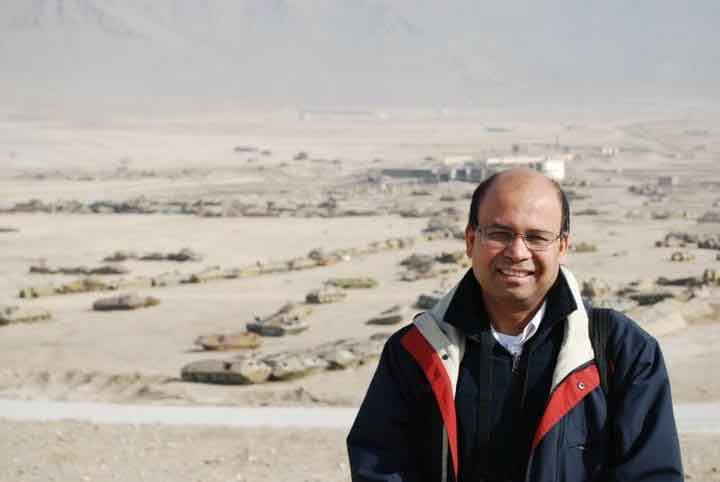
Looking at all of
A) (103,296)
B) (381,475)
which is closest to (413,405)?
(381,475)

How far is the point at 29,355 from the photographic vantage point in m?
22.2

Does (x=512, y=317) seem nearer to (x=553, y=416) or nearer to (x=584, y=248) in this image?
(x=553, y=416)

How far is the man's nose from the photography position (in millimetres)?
4215

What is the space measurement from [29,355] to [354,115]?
172041 mm

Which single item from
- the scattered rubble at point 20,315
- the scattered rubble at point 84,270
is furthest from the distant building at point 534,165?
the scattered rubble at point 20,315

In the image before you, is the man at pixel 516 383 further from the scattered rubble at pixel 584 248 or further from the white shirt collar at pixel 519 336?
the scattered rubble at pixel 584 248

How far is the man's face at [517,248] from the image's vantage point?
4.22m

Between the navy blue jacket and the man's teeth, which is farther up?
the man's teeth

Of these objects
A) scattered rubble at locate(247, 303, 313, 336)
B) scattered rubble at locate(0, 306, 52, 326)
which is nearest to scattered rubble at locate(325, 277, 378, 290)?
scattered rubble at locate(247, 303, 313, 336)

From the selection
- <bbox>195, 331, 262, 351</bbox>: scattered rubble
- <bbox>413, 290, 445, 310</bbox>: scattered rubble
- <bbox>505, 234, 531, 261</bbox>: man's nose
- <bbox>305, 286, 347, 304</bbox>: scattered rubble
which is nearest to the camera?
<bbox>505, 234, 531, 261</bbox>: man's nose

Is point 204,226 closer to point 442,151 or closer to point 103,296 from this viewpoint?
point 103,296

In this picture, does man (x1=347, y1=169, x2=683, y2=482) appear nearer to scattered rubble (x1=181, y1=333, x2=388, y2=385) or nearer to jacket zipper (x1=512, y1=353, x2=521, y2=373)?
jacket zipper (x1=512, y1=353, x2=521, y2=373)

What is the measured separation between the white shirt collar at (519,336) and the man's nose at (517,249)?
23cm

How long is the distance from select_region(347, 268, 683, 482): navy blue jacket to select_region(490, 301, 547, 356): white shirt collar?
0.36 feet
